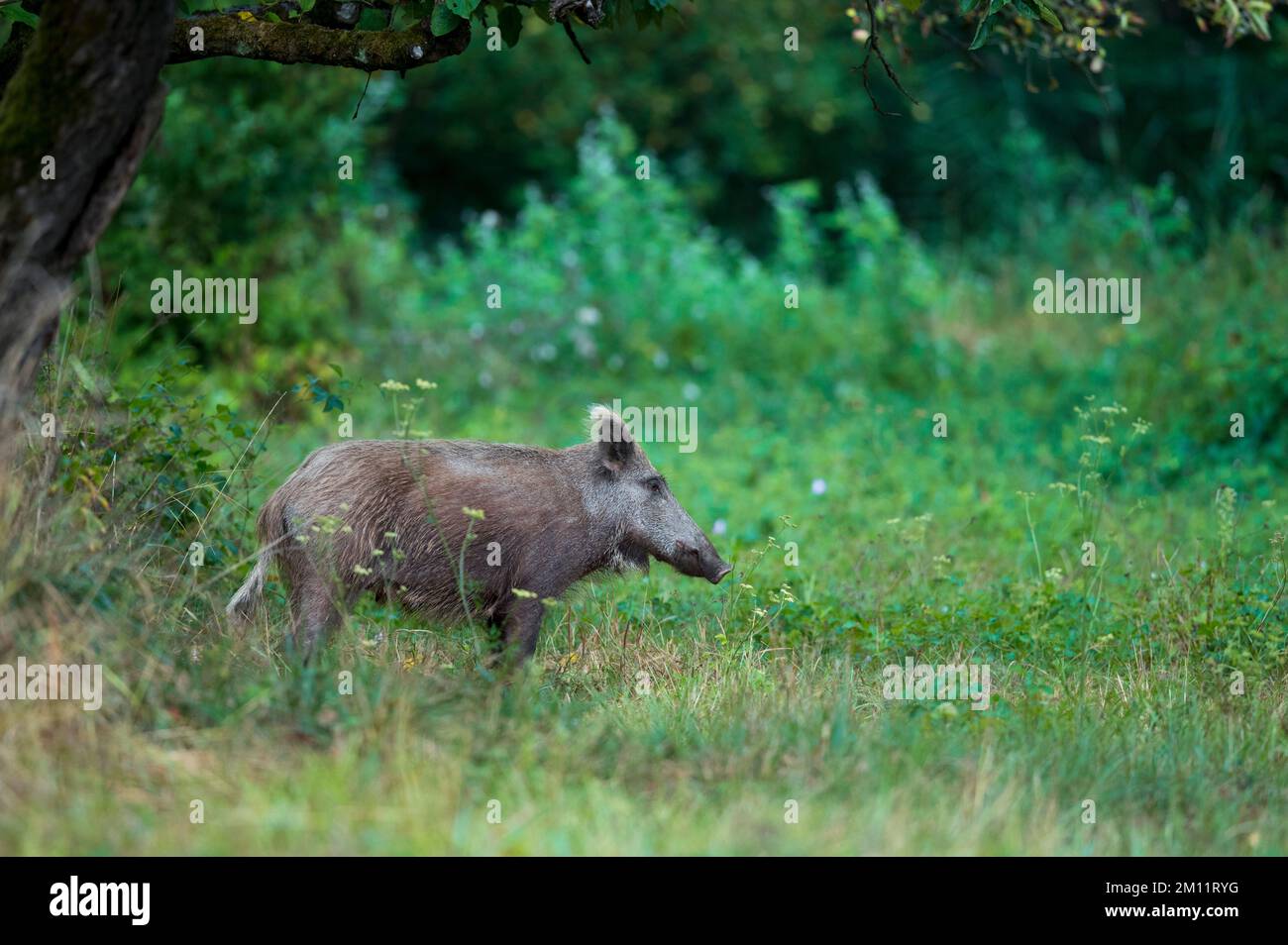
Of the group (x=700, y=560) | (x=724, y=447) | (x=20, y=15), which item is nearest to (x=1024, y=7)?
(x=700, y=560)

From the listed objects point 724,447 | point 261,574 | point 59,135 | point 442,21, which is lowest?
point 261,574

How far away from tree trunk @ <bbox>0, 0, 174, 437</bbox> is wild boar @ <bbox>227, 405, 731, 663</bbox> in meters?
1.48

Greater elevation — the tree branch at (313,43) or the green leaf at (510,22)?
the green leaf at (510,22)

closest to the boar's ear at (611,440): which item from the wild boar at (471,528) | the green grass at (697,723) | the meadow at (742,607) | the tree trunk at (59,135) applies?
the wild boar at (471,528)

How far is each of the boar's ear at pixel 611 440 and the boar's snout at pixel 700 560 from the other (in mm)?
466

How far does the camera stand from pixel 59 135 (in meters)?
4.94

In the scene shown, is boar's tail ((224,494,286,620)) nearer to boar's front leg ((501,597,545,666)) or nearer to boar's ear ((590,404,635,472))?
boar's front leg ((501,597,545,666))

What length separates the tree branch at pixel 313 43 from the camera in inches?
252

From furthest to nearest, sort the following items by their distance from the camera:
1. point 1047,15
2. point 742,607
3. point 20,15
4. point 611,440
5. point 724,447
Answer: point 724,447, point 742,607, point 611,440, point 1047,15, point 20,15

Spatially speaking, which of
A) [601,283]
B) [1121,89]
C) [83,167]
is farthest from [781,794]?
[1121,89]

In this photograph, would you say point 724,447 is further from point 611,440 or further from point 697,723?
point 697,723

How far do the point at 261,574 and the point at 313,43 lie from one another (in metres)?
2.30

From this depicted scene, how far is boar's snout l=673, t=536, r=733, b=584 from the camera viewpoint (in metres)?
6.85

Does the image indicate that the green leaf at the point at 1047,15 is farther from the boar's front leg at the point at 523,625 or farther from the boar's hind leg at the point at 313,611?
the boar's hind leg at the point at 313,611
